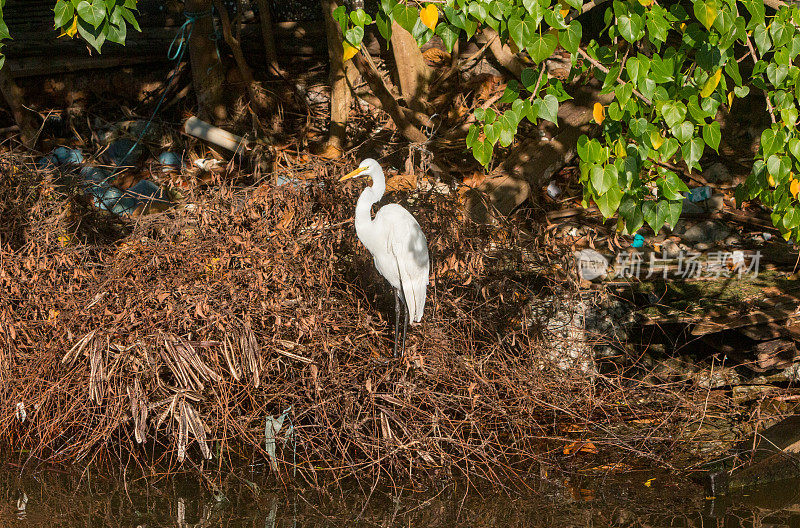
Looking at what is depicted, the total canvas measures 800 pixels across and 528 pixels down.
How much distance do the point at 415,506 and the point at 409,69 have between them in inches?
134

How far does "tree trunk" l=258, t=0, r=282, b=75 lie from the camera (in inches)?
275

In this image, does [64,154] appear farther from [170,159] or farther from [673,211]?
[673,211]

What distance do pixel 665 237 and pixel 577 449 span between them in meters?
2.63

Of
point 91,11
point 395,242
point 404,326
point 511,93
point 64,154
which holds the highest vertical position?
point 91,11

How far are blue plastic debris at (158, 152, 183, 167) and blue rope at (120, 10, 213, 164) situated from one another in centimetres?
25

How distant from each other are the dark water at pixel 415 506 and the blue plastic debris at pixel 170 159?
3395 mm

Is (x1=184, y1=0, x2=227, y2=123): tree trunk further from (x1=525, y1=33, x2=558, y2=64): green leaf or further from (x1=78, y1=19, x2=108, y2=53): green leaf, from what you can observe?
(x1=525, y1=33, x2=558, y2=64): green leaf

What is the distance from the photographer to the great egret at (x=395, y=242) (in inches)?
161

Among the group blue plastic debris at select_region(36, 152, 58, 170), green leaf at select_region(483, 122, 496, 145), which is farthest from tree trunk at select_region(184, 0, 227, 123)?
green leaf at select_region(483, 122, 496, 145)

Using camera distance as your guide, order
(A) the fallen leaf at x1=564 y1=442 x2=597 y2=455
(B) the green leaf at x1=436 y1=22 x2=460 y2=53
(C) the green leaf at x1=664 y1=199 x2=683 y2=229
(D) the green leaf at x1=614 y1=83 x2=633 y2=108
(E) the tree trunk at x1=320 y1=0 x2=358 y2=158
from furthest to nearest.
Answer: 1. (E) the tree trunk at x1=320 y1=0 x2=358 y2=158
2. (A) the fallen leaf at x1=564 y1=442 x2=597 y2=455
3. (C) the green leaf at x1=664 y1=199 x2=683 y2=229
4. (D) the green leaf at x1=614 y1=83 x2=633 y2=108
5. (B) the green leaf at x1=436 y1=22 x2=460 y2=53

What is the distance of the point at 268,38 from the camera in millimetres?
7211

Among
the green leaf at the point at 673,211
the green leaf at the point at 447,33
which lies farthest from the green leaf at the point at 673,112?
the green leaf at the point at 447,33

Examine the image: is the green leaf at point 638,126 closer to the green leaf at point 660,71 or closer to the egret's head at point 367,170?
the green leaf at point 660,71

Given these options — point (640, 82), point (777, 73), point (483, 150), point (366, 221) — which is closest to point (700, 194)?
point (366, 221)
